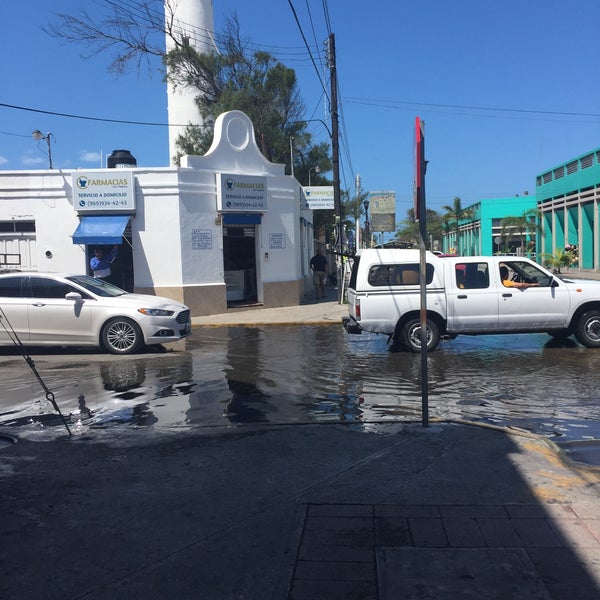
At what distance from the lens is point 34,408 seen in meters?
7.64

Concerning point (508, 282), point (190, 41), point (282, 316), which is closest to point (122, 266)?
point (282, 316)

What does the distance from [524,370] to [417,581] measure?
6960 millimetres

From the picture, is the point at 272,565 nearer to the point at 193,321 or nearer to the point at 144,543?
the point at 144,543

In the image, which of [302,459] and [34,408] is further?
[34,408]

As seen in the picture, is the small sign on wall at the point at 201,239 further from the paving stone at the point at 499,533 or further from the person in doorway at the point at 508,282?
the paving stone at the point at 499,533

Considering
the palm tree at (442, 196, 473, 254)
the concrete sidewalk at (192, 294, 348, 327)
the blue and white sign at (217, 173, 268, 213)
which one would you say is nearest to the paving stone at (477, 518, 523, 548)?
the concrete sidewalk at (192, 294, 348, 327)

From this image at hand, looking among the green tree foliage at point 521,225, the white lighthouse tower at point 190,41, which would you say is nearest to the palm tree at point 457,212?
the green tree foliage at point 521,225

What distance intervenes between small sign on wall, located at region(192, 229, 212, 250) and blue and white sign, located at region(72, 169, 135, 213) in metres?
1.89

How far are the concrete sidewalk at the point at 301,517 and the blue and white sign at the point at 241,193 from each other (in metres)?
13.3

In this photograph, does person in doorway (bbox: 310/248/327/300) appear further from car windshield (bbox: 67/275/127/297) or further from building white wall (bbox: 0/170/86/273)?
car windshield (bbox: 67/275/127/297)

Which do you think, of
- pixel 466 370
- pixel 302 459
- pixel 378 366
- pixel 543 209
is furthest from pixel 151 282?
pixel 543 209

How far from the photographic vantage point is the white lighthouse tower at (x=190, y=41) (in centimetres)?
3250

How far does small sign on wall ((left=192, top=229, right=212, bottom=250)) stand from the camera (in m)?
18.2

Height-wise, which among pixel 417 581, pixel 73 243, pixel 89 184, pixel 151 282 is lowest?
pixel 417 581
